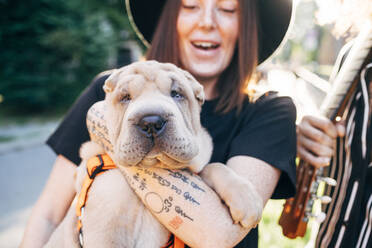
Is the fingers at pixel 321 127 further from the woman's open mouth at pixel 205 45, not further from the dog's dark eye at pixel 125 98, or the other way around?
the dog's dark eye at pixel 125 98

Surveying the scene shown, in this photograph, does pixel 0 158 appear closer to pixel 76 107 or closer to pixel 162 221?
pixel 76 107

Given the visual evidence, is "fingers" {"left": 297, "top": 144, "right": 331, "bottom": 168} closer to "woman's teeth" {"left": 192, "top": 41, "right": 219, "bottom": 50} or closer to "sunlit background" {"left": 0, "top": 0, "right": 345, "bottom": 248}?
"woman's teeth" {"left": 192, "top": 41, "right": 219, "bottom": 50}

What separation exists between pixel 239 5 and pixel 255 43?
10.6 inches

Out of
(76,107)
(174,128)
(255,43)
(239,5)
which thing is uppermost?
(239,5)

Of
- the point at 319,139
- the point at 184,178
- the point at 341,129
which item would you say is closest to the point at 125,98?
the point at 184,178

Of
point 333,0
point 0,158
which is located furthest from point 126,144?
point 0,158

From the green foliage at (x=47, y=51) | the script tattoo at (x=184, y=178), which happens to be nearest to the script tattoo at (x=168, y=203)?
the script tattoo at (x=184, y=178)

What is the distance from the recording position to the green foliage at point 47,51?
40.0 feet

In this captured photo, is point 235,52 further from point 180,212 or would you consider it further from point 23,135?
point 23,135

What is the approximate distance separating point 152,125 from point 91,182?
0.44 m

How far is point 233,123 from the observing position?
6.63 ft

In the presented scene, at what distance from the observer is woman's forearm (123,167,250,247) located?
1.47 metres

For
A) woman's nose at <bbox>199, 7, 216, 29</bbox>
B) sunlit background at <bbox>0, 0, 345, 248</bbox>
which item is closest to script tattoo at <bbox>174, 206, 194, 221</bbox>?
woman's nose at <bbox>199, 7, 216, 29</bbox>

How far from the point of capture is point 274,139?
5.91ft
